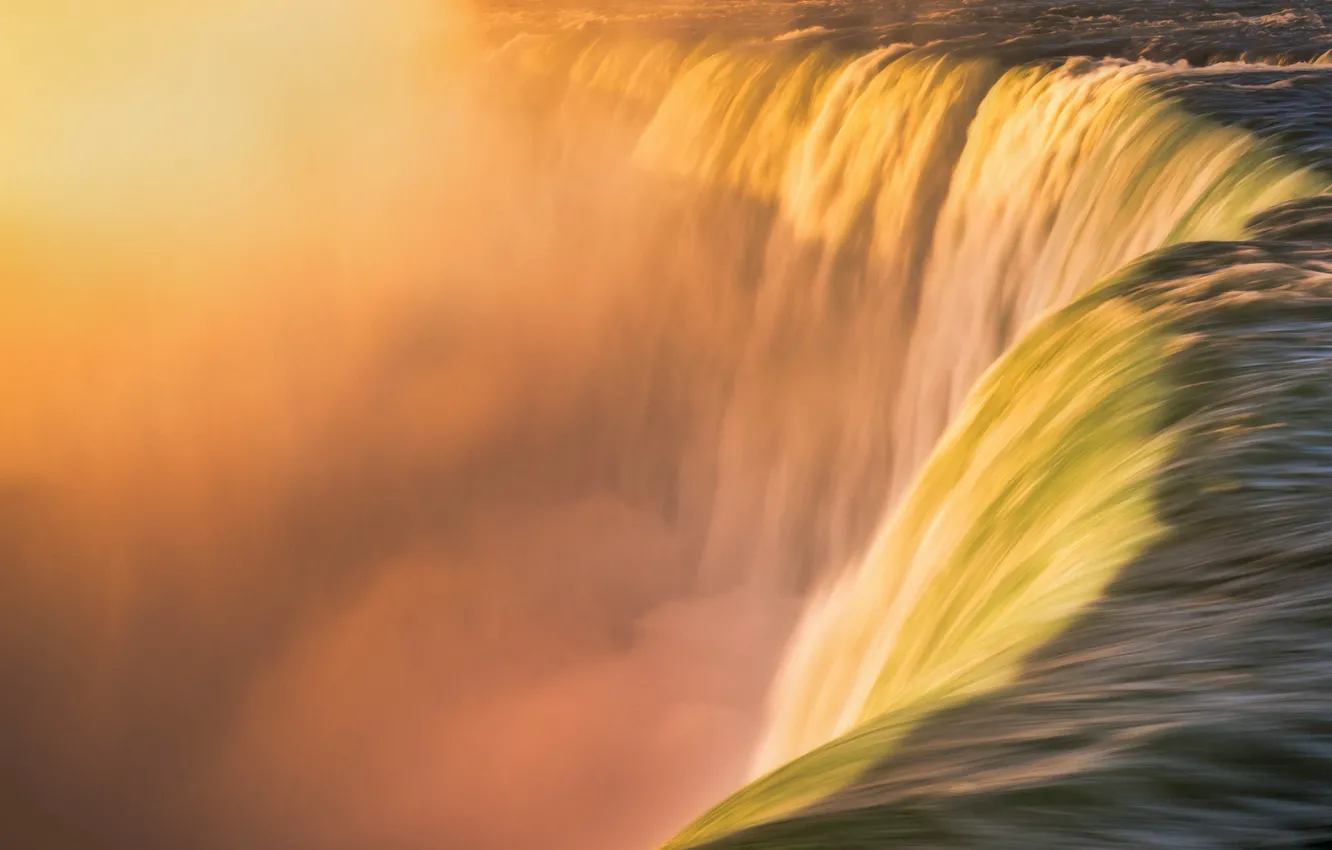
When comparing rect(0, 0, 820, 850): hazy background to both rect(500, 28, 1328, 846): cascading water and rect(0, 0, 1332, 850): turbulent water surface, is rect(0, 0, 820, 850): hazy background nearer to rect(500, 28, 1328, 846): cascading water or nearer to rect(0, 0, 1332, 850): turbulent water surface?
rect(0, 0, 1332, 850): turbulent water surface

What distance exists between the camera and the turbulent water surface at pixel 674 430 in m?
2.65

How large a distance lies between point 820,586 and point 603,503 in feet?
13.4

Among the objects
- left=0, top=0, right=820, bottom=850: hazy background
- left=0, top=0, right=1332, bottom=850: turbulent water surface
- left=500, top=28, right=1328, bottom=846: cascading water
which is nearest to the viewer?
left=0, top=0, right=1332, bottom=850: turbulent water surface

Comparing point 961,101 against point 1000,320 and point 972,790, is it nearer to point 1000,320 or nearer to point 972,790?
point 1000,320

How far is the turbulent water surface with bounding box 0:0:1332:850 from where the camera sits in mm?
2646

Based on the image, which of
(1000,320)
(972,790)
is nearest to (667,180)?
(1000,320)

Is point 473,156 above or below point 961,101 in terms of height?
above

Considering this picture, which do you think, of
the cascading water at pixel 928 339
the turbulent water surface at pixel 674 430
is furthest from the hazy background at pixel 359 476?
the cascading water at pixel 928 339

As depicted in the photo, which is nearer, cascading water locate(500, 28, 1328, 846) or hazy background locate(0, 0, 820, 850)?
cascading water locate(500, 28, 1328, 846)

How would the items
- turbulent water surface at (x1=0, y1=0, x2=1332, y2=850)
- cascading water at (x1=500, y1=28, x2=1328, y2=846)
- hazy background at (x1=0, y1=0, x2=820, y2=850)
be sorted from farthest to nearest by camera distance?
hazy background at (x1=0, y1=0, x2=820, y2=850), cascading water at (x1=500, y1=28, x2=1328, y2=846), turbulent water surface at (x1=0, y1=0, x2=1332, y2=850)

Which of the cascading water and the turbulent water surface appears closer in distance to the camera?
the turbulent water surface

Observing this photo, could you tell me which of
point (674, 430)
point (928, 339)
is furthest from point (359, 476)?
point (928, 339)

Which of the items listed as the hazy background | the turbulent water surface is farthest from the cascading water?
the hazy background

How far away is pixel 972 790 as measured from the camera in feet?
6.72
